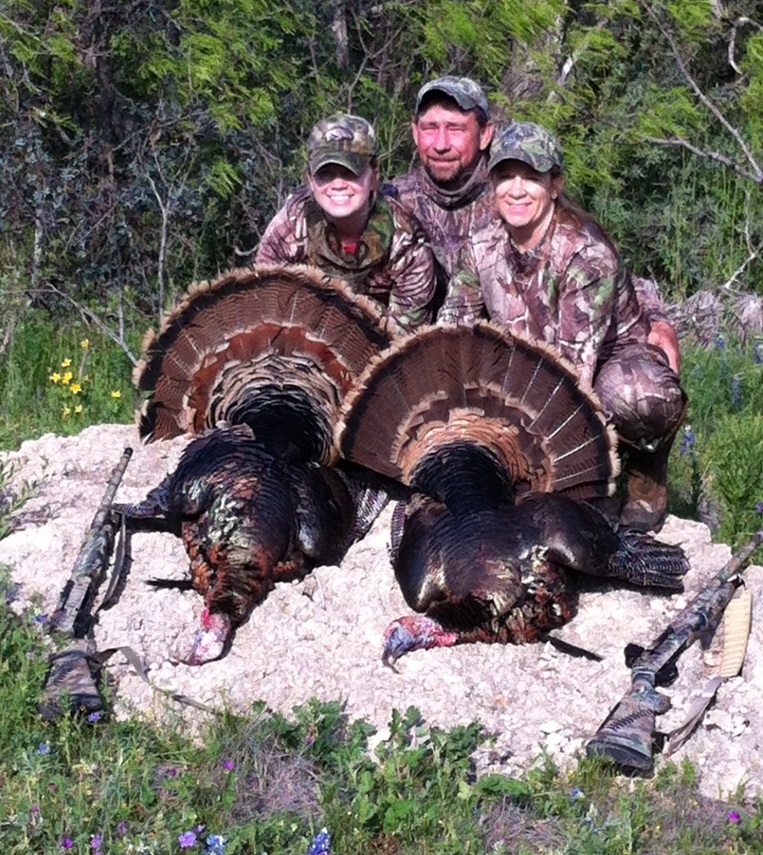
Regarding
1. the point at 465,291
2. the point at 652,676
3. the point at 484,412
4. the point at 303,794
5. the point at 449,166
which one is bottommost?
the point at 303,794

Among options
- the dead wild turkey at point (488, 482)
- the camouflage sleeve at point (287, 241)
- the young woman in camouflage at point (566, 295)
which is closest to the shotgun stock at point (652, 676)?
the dead wild turkey at point (488, 482)

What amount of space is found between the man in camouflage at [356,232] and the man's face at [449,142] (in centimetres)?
30

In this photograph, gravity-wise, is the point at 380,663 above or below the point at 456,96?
below

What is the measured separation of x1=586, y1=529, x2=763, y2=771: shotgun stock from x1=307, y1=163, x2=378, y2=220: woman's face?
1.99 m

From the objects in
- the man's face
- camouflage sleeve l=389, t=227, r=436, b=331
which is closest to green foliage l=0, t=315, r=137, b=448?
camouflage sleeve l=389, t=227, r=436, b=331

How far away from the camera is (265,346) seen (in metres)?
5.34

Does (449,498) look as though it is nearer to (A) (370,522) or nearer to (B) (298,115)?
(A) (370,522)

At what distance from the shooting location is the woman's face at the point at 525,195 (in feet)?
16.0

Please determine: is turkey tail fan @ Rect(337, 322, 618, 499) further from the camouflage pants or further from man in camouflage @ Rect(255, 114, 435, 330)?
man in camouflage @ Rect(255, 114, 435, 330)

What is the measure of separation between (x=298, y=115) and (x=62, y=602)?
4.72 meters

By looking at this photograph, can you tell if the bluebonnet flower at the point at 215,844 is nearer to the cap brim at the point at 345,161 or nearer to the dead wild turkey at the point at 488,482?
the dead wild turkey at the point at 488,482

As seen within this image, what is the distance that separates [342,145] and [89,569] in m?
1.96

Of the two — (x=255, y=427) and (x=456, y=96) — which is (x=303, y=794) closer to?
(x=255, y=427)

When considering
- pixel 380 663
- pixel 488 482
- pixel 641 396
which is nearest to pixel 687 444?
pixel 641 396
